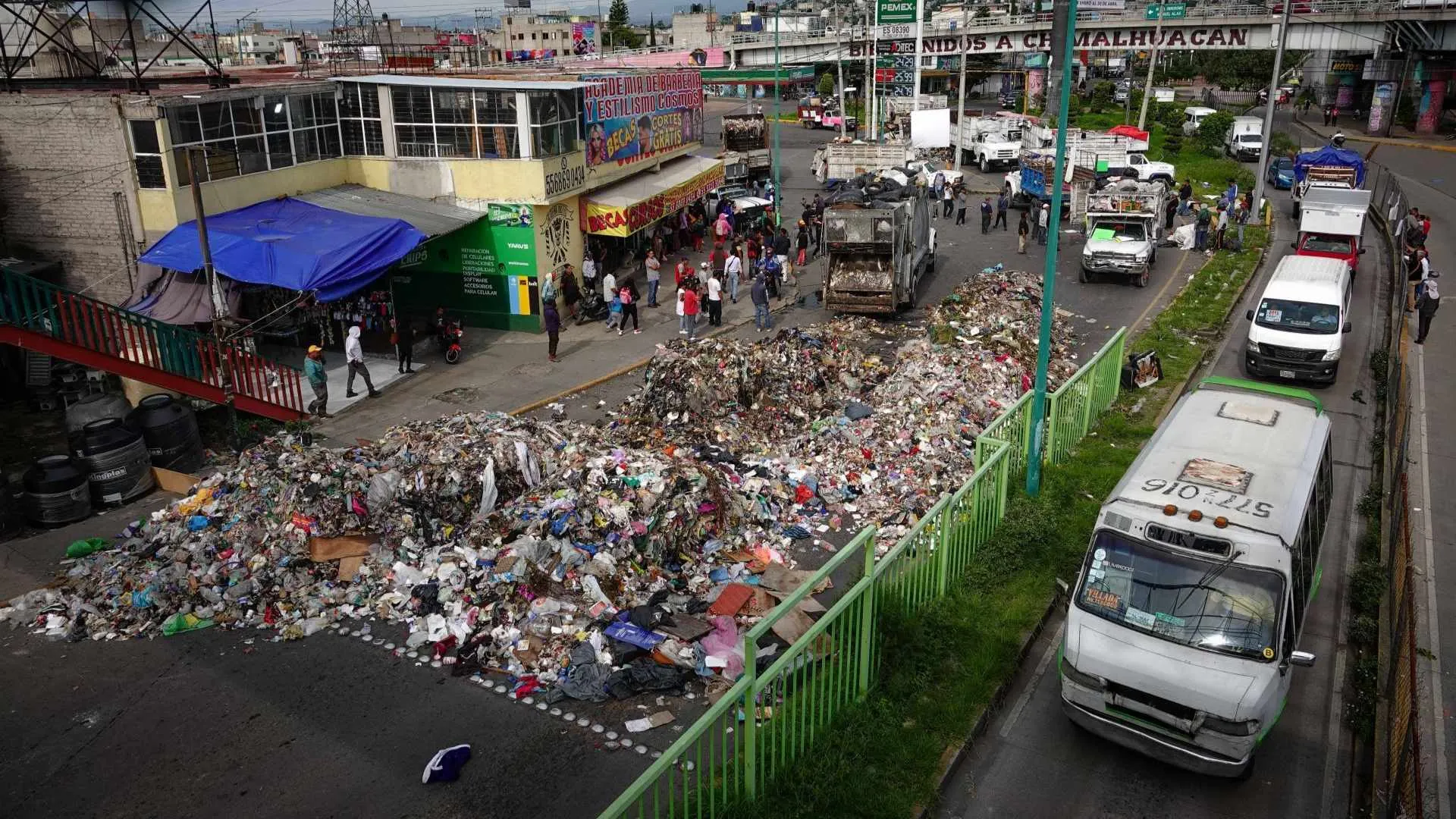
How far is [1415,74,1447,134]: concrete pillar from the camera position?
5903cm

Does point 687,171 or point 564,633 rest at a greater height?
point 687,171

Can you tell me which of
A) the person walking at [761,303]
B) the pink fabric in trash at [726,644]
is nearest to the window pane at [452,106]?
the person walking at [761,303]

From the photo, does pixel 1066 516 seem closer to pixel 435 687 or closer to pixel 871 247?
pixel 435 687

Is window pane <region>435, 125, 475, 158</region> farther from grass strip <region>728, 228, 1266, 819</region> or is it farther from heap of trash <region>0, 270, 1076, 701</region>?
grass strip <region>728, 228, 1266, 819</region>

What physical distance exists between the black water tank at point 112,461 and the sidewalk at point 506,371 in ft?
10.9

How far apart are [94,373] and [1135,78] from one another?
103 metres

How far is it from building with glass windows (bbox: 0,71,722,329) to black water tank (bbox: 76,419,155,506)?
4831 mm

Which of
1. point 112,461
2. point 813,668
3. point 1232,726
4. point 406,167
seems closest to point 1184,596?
point 1232,726

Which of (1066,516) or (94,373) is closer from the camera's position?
(1066,516)

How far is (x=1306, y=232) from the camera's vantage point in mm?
27344

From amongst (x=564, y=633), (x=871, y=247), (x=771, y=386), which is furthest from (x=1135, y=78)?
(x=564, y=633)

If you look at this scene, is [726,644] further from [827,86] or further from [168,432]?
[827,86]

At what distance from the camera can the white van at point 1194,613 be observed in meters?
8.09

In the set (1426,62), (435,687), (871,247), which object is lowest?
(435,687)
